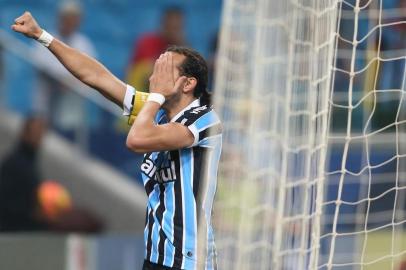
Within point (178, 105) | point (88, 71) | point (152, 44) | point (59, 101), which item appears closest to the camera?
point (178, 105)

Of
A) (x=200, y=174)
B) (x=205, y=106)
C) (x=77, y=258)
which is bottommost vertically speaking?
(x=77, y=258)

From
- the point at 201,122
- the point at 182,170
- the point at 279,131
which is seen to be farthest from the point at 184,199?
the point at 279,131

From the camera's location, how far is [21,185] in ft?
29.2

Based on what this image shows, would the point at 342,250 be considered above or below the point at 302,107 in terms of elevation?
below

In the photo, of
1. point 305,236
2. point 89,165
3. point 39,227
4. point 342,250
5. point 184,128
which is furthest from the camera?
point 89,165

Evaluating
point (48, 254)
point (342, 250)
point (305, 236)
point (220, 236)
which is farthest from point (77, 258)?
point (305, 236)

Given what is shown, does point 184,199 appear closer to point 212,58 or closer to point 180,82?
point 180,82

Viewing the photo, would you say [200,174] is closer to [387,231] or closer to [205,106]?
[205,106]

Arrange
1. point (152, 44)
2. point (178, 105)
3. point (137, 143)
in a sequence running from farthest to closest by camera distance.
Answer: point (152, 44), point (178, 105), point (137, 143)

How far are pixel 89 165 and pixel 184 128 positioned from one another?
4749 millimetres

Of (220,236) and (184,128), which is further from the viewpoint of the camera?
(220,236)

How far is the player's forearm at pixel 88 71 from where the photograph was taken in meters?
5.33

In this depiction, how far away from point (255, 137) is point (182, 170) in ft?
3.10

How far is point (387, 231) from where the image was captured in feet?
28.7
